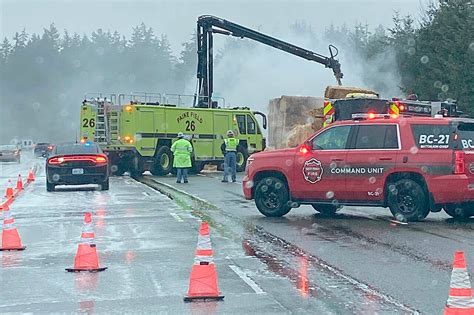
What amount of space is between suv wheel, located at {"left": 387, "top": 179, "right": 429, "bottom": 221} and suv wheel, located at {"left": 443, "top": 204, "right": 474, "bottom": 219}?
0.90m

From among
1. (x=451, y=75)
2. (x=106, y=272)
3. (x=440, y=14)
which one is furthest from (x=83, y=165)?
(x=440, y=14)

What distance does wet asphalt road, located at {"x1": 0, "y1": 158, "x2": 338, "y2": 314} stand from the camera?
26.7 ft

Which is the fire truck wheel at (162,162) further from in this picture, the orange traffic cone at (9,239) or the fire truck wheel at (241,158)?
the orange traffic cone at (9,239)

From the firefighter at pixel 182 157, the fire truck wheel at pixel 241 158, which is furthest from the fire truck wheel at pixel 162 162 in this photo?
the firefighter at pixel 182 157

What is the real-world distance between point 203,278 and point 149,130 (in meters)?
25.5

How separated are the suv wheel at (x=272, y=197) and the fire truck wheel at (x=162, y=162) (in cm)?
1739

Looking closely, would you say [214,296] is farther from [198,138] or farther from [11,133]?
[11,133]

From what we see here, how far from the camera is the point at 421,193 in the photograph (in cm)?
1457

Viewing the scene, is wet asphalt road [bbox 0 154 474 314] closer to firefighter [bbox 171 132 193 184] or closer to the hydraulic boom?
firefighter [bbox 171 132 193 184]

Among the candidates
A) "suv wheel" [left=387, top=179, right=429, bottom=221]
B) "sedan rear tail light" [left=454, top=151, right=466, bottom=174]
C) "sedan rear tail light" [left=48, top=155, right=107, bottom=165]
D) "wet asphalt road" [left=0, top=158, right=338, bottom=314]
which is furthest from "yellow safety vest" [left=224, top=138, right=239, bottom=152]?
"sedan rear tail light" [left=454, top=151, right=466, bottom=174]

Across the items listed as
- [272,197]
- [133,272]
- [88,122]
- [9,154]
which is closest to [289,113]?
[88,122]

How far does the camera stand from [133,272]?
10.0 m

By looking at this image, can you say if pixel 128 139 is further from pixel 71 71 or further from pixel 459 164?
pixel 71 71

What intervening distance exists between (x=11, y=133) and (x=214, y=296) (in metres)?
124
